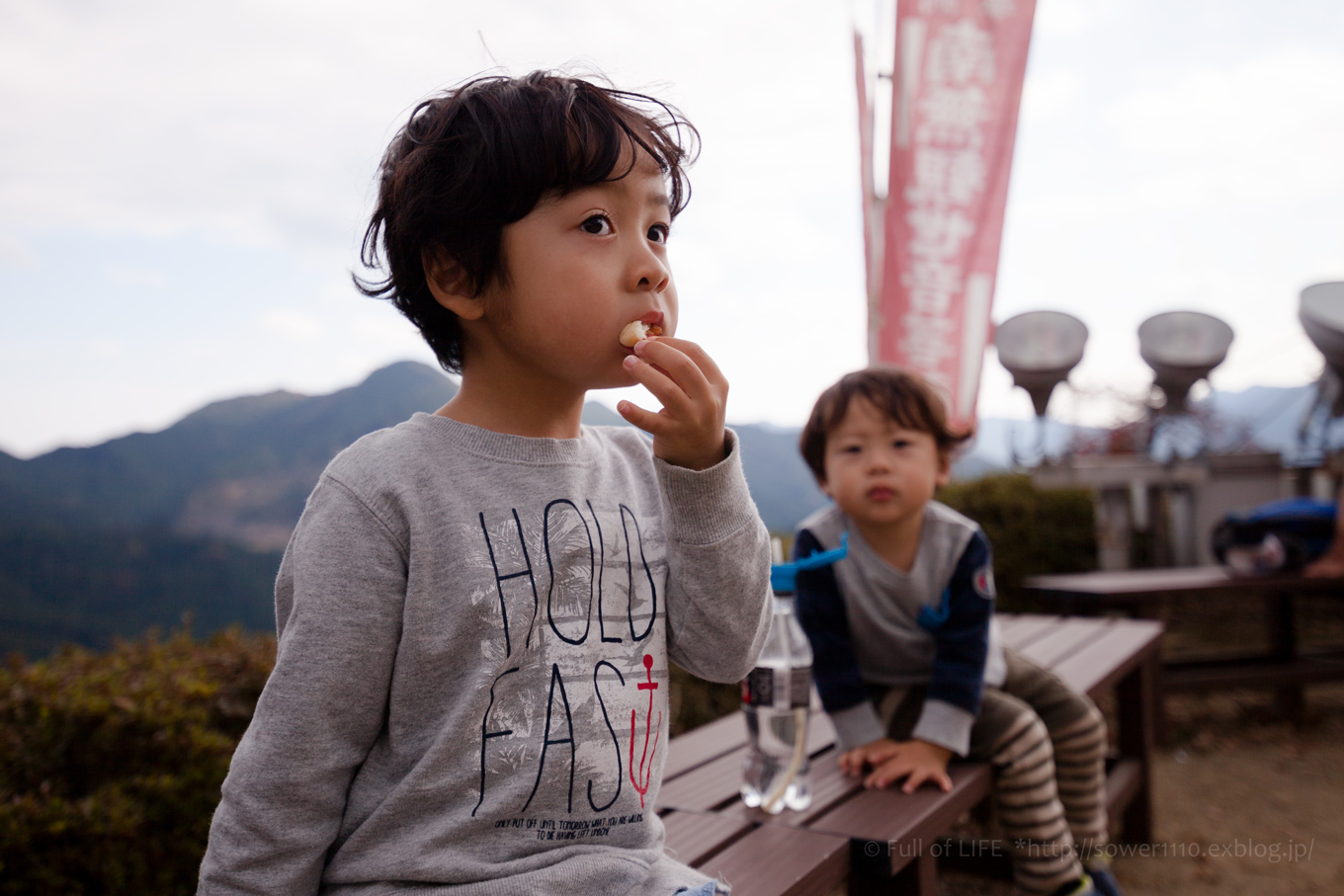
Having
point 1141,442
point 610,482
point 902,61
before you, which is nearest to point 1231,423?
point 1141,442

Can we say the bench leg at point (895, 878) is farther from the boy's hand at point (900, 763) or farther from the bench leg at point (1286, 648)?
the bench leg at point (1286, 648)

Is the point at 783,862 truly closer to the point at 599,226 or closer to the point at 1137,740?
the point at 599,226

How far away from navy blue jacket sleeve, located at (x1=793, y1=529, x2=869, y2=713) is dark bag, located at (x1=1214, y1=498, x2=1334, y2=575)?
3504 mm

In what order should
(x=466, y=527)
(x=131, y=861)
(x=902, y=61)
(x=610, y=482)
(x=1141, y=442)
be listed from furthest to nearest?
(x=1141, y=442) < (x=902, y=61) < (x=131, y=861) < (x=610, y=482) < (x=466, y=527)

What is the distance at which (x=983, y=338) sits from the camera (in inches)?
211

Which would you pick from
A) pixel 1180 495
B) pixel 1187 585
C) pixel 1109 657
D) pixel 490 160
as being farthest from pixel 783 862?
pixel 1180 495

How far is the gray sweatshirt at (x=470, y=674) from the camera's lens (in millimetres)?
957

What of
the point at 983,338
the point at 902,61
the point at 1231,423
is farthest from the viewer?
the point at 1231,423

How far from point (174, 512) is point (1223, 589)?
16.2ft

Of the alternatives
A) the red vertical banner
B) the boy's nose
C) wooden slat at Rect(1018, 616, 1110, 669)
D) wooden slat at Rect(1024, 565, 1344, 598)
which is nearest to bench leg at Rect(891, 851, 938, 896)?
the boy's nose

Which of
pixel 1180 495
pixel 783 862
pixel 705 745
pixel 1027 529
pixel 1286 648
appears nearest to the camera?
pixel 783 862

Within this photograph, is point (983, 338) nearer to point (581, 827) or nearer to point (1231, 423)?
point (581, 827)

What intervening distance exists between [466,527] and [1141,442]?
9.29 m

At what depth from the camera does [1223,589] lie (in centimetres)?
461
